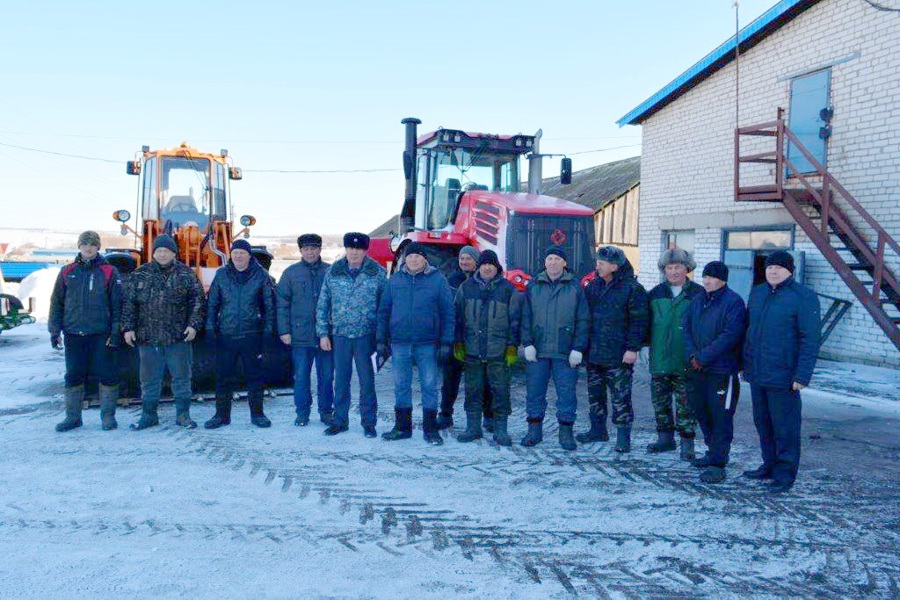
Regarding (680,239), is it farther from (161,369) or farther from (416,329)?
(161,369)

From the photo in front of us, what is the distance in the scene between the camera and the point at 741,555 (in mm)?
3826

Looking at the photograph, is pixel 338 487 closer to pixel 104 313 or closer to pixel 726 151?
pixel 104 313

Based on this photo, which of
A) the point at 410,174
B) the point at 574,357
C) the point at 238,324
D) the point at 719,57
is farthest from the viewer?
the point at 719,57

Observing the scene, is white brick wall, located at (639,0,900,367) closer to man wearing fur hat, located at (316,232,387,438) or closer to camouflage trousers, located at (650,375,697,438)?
camouflage trousers, located at (650,375,697,438)

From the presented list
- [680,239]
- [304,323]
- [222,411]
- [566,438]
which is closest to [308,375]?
[304,323]

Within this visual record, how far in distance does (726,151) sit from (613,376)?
8.63 metres

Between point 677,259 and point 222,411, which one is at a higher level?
point 677,259

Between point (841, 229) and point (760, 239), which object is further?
point (760, 239)

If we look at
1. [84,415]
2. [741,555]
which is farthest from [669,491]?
[84,415]

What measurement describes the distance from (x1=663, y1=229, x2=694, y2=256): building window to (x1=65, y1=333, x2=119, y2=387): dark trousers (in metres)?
10.8

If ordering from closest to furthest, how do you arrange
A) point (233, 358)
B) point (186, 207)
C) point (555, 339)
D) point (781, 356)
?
point (781, 356), point (555, 339), point (233, 358), point (186, 207)

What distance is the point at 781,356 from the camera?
4766 mm

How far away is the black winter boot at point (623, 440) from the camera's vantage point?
229 inches

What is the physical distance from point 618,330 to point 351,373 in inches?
92.0
